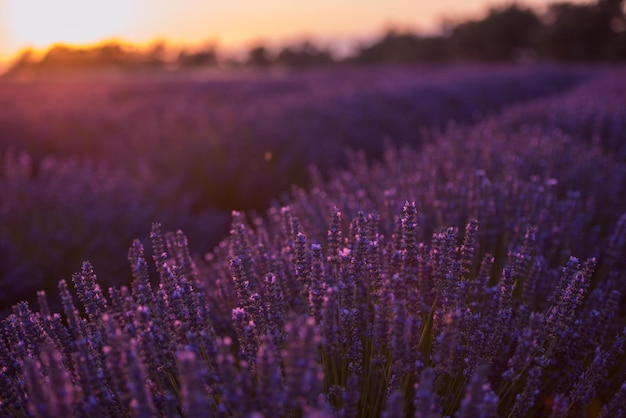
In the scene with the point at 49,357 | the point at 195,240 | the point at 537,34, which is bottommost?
the point at 195,240

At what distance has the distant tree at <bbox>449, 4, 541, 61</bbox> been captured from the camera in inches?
1061

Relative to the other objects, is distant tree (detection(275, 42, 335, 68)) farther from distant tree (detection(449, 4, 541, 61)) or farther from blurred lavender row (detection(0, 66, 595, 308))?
blurred lavender row (detection(0, 66, 595, 308))

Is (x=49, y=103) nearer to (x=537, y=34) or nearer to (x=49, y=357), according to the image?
(x=49, y=357)

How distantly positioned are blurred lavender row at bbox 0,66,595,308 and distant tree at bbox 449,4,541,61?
19.4m

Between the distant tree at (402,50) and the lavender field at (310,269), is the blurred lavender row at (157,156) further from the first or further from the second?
the distant tree at (402,50)

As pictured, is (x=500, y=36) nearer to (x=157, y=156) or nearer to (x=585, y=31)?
(x=585, y=31)

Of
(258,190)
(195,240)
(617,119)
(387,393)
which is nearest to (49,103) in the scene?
(258,190)

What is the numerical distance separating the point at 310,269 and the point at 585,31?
24.9 metres

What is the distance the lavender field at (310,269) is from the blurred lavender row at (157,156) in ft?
0.08

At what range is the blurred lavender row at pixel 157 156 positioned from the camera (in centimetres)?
321

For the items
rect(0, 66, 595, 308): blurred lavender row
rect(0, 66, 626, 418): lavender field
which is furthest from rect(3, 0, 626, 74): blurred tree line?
rect(0, 66, 626, 418): lavender field

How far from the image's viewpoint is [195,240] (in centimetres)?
358

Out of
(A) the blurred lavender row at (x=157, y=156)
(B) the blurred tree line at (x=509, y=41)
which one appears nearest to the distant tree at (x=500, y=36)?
(B) the blurred tree line at (x=509, y=41)

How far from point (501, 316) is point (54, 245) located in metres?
2.55
